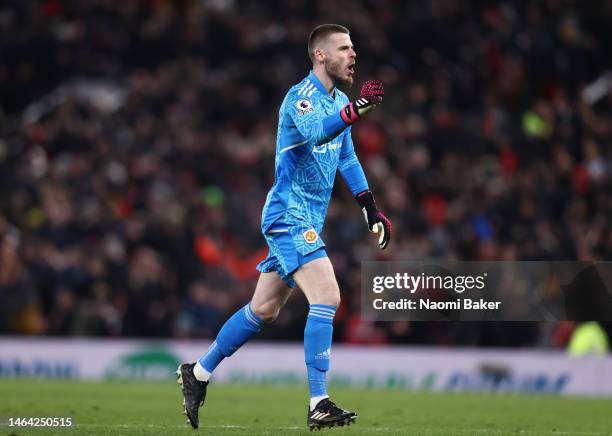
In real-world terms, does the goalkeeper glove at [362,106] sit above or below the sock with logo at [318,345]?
above

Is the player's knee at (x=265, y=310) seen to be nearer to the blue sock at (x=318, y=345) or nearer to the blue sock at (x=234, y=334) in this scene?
the blue sock at (x=234, y=334)

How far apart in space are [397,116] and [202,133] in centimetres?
333

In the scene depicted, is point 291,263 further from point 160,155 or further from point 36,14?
point 36,14

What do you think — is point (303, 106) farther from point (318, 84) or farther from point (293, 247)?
point (293, 247)

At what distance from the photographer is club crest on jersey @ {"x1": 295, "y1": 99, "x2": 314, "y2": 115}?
811 centimetres

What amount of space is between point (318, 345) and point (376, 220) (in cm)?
116

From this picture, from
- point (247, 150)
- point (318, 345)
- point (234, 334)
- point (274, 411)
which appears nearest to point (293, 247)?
point (318, 345)

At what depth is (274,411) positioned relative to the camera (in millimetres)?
11445

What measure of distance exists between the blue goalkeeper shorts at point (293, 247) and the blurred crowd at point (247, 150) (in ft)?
26.5

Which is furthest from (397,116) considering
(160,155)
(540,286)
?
(540,286)

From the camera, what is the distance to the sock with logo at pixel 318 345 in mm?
8109

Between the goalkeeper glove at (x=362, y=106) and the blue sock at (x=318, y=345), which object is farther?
the blue sock at (x=318, y=345)

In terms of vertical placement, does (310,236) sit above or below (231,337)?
above

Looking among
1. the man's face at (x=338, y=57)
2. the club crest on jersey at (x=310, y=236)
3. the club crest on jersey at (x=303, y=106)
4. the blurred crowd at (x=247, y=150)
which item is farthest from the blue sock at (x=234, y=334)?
the blurred crowd at (x=247, y=150)
